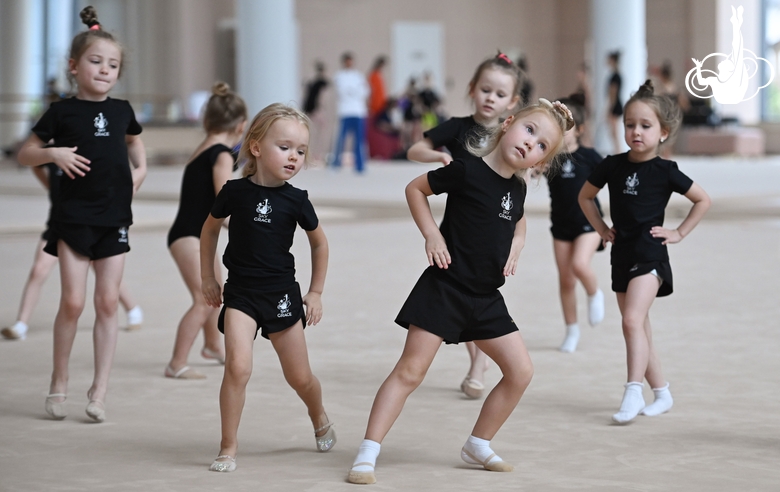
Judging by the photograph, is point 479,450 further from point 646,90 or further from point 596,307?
point 596,307

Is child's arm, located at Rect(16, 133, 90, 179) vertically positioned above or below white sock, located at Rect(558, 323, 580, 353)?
above

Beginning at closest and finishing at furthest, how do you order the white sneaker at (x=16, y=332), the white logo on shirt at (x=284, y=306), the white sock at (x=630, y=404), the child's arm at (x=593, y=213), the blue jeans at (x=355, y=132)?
the white logo on shirt at (x=284, y=306), the white sock at (x=630, y=404), the child's arm at (x=593, y=213), the white sneaker at (x=16, y=332), the blue jeans at (x=355, y=132)

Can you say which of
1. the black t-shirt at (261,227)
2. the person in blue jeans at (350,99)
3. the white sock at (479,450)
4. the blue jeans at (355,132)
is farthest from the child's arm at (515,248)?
the blue jeans at (355,132)

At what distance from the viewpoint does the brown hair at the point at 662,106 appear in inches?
162

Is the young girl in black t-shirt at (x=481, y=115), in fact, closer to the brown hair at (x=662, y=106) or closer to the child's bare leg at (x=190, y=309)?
the brown hair at (x=662, y=106)

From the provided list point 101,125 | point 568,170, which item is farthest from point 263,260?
point 568,170

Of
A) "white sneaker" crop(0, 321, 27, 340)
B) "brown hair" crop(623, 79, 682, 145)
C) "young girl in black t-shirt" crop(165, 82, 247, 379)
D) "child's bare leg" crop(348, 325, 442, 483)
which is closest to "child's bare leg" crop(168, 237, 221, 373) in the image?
"young girl in black t-shirt" crop(165, 82, 247, 379)

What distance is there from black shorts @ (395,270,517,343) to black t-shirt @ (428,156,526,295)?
38 mm

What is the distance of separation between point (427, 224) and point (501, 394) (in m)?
0.57

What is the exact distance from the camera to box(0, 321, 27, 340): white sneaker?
5.61 metres

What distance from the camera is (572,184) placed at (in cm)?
543

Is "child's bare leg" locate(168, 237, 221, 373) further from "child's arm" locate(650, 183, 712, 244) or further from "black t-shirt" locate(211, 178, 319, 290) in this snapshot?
"child's arm" locate(650, 183, 712, 244)

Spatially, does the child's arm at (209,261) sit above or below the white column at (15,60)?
below

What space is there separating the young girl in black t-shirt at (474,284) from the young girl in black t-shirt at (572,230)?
2029 millimetres
